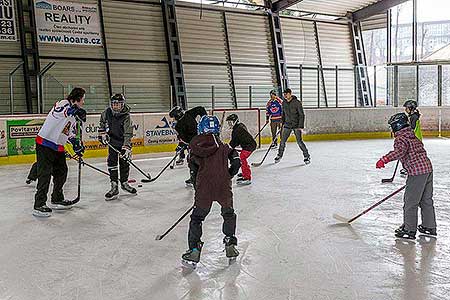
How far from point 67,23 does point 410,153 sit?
11185mm

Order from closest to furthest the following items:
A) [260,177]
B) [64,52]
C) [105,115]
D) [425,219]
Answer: [425,219] < [105,115] < [260,177] < [64,52]

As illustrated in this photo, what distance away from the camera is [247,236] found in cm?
449

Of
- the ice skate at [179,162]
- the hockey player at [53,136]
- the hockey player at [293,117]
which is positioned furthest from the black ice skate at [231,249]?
the hockey player at [293,117]

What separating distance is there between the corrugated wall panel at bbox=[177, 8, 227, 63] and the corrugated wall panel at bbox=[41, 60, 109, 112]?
108 inches

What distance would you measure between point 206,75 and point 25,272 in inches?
482

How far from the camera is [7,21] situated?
12.2m

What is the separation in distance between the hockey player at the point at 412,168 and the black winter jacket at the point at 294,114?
538cm

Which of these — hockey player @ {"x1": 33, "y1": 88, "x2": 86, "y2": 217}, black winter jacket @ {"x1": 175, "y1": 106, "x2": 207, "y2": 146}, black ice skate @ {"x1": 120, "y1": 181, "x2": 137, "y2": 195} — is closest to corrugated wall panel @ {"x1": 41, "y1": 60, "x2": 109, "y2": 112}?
black ice skate @ {"x1": 120, "y1": 181, "x2": 137, "y2": 195}

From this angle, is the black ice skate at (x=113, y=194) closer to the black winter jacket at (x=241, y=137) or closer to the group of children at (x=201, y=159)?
the group of children at (x=201, y=159)

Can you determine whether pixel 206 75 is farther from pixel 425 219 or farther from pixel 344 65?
pixel 425 219

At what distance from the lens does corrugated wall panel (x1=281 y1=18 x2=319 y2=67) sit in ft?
57.4

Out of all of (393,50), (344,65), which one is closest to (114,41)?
(344,65)

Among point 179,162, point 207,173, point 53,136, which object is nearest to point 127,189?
point 53,136

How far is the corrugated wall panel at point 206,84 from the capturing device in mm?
14539
